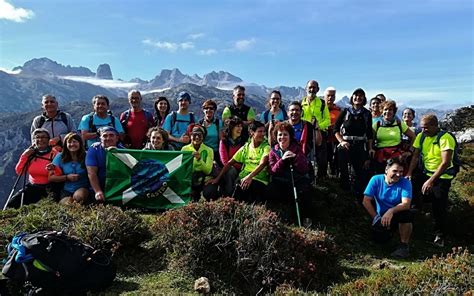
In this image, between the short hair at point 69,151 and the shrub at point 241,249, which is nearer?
the shrub at point 241,249

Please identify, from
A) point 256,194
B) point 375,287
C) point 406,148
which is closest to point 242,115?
point 256,194

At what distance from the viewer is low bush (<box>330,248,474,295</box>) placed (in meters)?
5.39

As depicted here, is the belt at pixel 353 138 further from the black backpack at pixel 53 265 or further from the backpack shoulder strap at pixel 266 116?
the black backpack at pixel 53 265

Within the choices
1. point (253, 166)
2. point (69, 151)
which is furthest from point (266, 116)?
point (69, 151)

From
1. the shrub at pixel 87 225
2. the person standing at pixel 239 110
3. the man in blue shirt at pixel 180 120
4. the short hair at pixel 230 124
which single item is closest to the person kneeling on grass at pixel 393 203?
the short hair at pixel 230 124

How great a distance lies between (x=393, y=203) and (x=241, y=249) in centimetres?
384

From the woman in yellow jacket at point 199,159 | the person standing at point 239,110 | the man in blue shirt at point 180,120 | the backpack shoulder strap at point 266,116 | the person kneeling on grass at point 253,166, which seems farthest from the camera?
the backpack shoulder strap at point 266,116

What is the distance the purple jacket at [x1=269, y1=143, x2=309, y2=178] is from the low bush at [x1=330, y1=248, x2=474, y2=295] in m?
3.85

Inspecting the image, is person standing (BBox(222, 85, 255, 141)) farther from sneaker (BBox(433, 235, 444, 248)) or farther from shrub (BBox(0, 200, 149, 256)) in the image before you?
sneaker (BBox(433, 235, 444, 248))

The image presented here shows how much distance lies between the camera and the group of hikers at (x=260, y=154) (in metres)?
9.57

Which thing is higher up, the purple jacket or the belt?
the belt

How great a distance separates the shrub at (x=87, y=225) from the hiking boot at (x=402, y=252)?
5354 millimetres

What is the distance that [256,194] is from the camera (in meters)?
10.1

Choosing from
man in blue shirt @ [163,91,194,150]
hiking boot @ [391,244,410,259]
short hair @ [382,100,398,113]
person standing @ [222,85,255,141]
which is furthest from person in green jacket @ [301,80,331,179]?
hiking boot @ [391,244,410,259]
